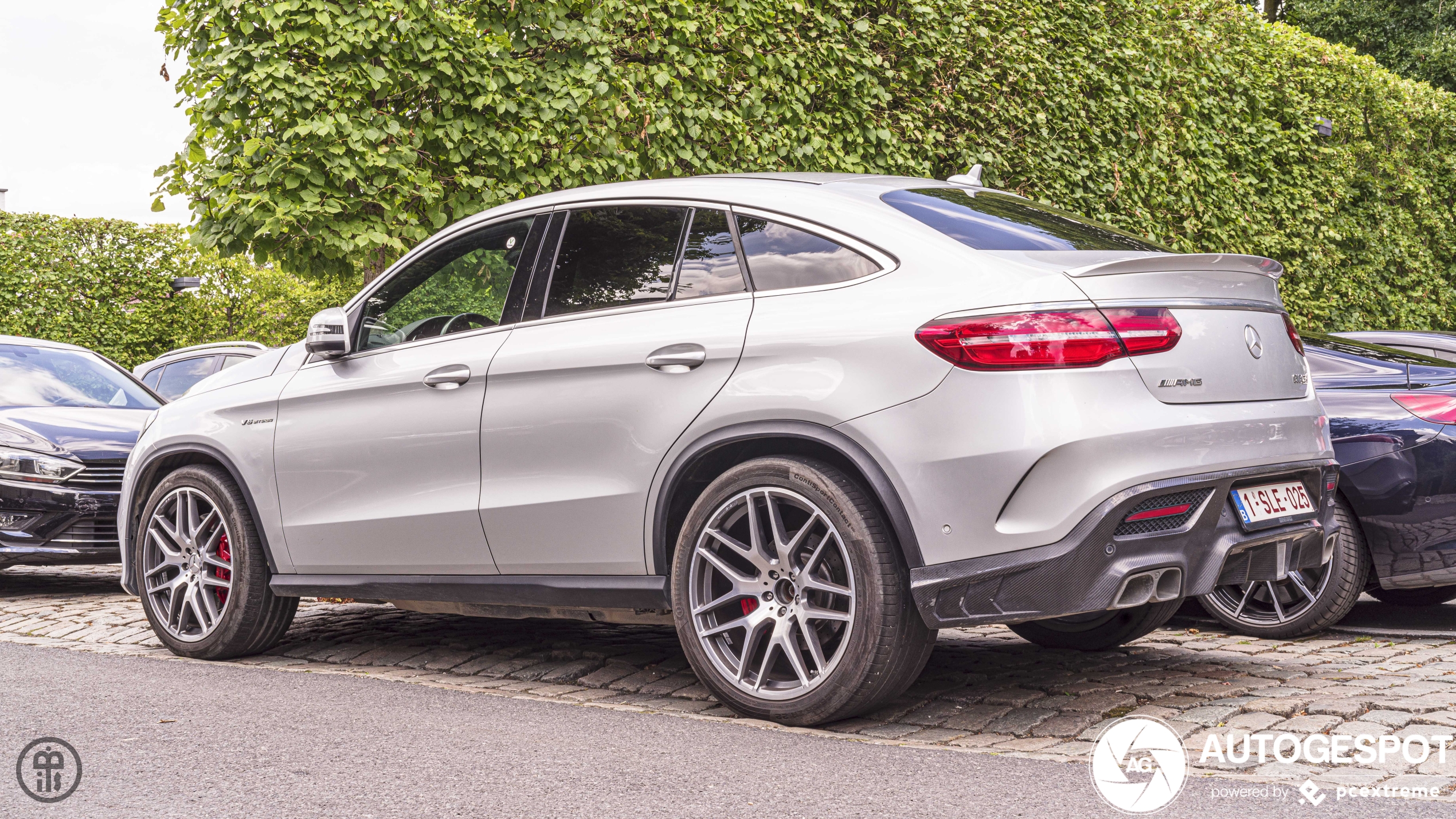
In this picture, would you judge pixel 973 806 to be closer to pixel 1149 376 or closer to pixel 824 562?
pixel 824 562

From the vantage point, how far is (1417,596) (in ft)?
22.6

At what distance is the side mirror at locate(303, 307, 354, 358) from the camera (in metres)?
5.36

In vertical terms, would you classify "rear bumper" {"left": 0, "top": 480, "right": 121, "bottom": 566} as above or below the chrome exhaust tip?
below

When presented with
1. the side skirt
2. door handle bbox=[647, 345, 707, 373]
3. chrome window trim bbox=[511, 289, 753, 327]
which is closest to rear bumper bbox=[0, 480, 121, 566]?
the side skirt

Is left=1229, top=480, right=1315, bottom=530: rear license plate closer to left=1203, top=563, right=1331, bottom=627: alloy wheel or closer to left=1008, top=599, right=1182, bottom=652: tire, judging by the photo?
left=1008, top=599, right=1182, bottom=652: tire

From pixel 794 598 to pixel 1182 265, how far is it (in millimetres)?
1579

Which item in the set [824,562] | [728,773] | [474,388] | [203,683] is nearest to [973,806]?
[728,773]

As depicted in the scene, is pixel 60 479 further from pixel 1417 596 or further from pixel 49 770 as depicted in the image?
pixel 1417 596

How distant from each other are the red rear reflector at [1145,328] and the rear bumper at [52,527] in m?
6.31

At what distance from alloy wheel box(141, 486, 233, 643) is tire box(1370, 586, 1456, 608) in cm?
555

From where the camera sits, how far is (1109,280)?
12.6 feet

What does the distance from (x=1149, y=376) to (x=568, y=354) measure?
1.96 meters

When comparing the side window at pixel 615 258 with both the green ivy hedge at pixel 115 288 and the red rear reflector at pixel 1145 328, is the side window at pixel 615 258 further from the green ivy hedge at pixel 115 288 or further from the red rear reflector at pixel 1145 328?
the green ivy hedge at pixel 115 288

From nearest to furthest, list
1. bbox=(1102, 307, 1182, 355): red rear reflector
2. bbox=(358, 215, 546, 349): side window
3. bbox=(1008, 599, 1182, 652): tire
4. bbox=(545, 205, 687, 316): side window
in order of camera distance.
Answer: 1. bbox=(1102, 307, 1182, 355): red rear reflector
2. bbox=(545, 205, 687, 316): side window
3. bbox=(1008, 599, 1182, 652): tire
4. bbox=(358, 215, 546, 349): side window
